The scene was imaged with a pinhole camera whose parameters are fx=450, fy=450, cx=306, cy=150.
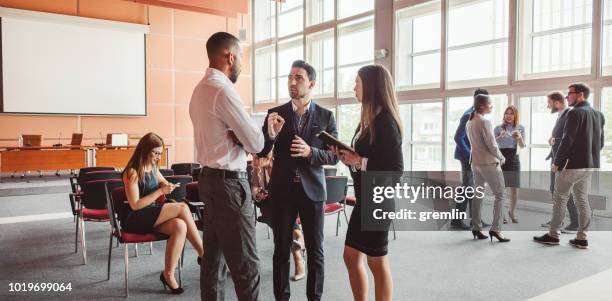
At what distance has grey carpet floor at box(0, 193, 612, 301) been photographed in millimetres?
3191

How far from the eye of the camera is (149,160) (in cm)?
345

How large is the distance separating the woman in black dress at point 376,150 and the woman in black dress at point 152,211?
1.58m

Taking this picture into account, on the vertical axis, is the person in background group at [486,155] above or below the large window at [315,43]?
below

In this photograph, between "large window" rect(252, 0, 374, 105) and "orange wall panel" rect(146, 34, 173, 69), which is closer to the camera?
"large window" rect(252, 0, 374, 105)

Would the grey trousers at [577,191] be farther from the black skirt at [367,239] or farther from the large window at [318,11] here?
the large window at [318,11]

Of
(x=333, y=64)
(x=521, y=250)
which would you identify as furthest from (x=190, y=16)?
(x=521, y=250)

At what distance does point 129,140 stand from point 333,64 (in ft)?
17.9

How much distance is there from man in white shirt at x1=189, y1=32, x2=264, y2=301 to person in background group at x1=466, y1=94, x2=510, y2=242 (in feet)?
10.4

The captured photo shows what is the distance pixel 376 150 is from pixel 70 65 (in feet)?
35.0

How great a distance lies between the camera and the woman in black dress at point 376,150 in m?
2.14

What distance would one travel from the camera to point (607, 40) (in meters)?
6.18

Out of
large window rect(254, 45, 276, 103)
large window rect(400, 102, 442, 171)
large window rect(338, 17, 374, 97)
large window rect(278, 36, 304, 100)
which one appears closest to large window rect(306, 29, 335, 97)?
large window rect(338, 17, 374, 97)

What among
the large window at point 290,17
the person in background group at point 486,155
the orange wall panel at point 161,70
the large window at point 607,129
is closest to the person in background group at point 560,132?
the person in background group at point 486,155

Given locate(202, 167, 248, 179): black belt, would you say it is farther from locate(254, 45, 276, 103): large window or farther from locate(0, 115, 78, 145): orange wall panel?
locate(254, 45, 276, 103): large window
